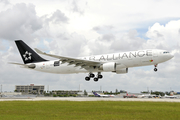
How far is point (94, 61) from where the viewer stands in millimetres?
45344

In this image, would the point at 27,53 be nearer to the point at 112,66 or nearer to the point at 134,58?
the point at 112,66

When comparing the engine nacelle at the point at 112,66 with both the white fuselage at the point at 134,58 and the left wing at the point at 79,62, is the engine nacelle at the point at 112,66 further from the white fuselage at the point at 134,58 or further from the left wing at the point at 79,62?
the left wing at the point at 79,62

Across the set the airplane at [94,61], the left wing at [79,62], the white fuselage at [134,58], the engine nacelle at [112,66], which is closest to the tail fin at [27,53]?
the airplane at [94,61]

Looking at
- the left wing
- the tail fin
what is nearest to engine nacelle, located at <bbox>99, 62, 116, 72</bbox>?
the left wing

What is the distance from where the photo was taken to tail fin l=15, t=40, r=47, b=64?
54.0 meters

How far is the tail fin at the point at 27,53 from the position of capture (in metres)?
54.0

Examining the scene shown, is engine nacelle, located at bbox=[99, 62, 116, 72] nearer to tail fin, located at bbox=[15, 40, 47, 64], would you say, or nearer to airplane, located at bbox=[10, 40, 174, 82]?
airplane, located at bbox=[10, 40, 174, 82]

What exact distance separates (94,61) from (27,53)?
18.6m

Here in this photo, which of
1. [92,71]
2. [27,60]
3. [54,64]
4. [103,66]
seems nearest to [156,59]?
[103,66]

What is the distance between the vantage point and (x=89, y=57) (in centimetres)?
4838
